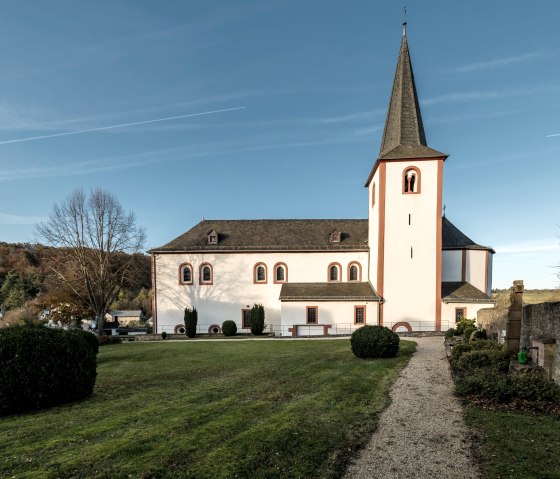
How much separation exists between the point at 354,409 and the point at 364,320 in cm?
1976

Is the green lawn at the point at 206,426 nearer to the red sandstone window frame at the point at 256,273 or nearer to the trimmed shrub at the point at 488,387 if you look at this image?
the trimmed shrub at the point at 488,387

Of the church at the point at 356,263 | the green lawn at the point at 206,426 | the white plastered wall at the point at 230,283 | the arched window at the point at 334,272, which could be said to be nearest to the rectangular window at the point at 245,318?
the church at the point at 356,263

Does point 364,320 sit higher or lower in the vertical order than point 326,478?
lower

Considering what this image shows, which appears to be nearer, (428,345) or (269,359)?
(269,359)

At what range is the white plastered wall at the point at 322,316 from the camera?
90.1 feet

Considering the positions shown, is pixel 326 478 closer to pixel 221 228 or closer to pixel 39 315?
pixel 221 228

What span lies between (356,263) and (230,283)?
12.3 meters

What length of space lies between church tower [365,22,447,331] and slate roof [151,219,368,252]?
186 inches

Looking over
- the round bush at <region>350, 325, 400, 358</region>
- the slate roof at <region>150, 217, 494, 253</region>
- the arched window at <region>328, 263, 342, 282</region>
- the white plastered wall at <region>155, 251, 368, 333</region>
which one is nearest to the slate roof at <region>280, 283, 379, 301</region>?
the arched window at <region>328, 263, 342, 282</region>

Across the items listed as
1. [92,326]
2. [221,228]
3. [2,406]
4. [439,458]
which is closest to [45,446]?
[2,406]

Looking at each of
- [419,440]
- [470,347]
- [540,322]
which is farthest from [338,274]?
[419,440]

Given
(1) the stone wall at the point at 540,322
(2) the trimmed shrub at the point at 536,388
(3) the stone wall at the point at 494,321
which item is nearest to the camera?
(2) the trimmed shrub at the point at 536,388

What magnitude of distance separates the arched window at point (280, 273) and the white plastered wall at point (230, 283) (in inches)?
12.1

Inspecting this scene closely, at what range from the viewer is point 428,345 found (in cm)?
1908
